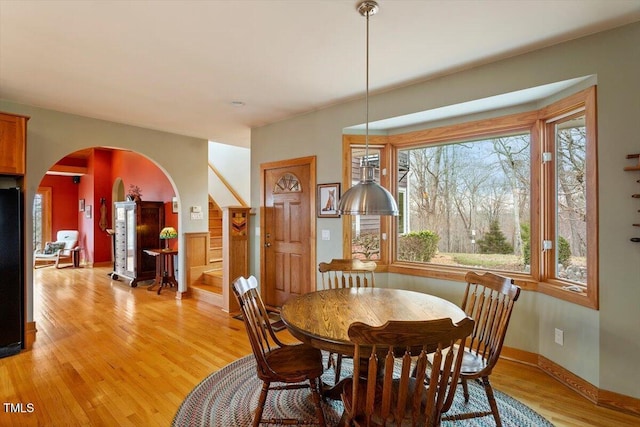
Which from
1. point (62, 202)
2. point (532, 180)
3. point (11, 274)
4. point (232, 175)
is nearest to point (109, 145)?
point (11, 274)

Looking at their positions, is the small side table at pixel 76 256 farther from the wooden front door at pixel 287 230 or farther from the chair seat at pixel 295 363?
Answer: the chair seat at pixel 295 363

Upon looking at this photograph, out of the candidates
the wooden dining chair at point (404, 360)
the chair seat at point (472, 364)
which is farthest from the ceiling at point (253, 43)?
the chair seat at point (472, 364)

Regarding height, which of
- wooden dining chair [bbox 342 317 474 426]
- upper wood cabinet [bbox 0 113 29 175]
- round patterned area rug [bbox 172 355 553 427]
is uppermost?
upper wood cabinet [bbox 0 113 29 175]

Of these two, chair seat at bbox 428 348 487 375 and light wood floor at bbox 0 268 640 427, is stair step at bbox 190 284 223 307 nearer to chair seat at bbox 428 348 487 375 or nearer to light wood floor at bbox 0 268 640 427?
light wood floor at bbox 0 268 640 427

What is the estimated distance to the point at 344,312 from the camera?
2.01m

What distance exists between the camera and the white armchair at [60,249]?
7998mm

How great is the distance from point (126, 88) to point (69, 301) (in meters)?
3.60

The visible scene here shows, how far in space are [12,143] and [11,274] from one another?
1268 mm

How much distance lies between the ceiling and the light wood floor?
2611 mm

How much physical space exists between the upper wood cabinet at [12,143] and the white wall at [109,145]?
0.71 ft

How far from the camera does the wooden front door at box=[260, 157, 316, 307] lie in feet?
13.5

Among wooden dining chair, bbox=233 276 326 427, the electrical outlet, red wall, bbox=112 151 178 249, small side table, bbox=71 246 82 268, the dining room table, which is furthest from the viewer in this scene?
small side table, bbox=71 246 82 268

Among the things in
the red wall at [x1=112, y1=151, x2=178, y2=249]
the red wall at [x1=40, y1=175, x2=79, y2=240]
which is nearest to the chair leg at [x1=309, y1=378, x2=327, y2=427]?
the red wall at [x1=112, y1=151, x2=178, y2=249]

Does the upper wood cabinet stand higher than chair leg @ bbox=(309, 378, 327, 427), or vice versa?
the upper wood cabinet
